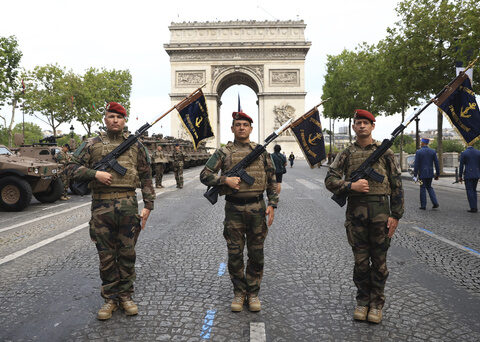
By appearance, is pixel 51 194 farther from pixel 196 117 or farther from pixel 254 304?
pixel 254 304

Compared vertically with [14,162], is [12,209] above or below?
below

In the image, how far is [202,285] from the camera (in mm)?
4047

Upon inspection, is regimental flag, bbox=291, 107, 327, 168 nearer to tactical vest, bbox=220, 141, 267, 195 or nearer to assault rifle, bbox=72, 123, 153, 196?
tactical vest, bbox=220, 141, 267, 195

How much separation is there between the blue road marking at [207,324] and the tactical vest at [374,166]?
160cm

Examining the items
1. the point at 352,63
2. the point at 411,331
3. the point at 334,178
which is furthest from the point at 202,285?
the point at 352,63

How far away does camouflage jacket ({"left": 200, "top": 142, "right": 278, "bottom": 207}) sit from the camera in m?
3.52

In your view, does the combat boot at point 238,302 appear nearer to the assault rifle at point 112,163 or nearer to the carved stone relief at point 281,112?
the assault rifle at point 112,163

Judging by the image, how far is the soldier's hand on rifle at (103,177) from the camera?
3.33 metres

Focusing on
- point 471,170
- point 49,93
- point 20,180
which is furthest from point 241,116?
point 49,93

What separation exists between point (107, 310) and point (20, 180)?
26.0 feet

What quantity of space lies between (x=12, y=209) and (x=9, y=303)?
7.13 m

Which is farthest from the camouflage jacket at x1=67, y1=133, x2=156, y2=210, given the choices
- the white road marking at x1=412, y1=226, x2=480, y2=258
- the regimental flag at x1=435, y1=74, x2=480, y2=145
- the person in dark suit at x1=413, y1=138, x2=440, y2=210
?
the person in dark suit at x1=413, y1=138, x2=440, y2=210

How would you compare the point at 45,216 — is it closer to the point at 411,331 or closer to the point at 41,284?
the point at 41,284

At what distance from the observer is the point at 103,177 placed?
11.0ft
